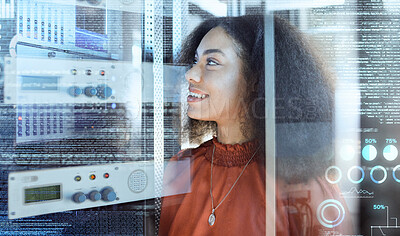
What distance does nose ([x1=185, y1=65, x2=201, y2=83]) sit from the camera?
4.08 feet

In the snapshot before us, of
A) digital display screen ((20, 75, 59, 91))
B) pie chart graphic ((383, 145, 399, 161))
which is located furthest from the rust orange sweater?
digital display screen ((20, 75, 59, 91))

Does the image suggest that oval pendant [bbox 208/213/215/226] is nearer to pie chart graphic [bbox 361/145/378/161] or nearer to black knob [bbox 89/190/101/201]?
black knob [bbox 89/190/101/201]

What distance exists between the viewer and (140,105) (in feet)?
4.37

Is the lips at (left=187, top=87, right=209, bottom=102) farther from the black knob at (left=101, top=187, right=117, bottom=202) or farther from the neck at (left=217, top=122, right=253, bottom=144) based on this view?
the black knob at (left=101, top=187, right=117, bottom=202)

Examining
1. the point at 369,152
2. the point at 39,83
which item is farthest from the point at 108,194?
the point at 369,152

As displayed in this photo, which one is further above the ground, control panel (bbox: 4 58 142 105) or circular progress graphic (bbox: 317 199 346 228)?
control panel (bbox: 4 58 142 105)

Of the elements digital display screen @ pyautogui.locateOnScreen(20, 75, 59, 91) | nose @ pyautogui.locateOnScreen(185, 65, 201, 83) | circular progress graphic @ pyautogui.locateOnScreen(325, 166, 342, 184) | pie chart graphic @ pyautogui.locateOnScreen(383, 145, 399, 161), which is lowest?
circular progress graphic @ pyautogui.locateOnScreen(325, 166, 342, 184)

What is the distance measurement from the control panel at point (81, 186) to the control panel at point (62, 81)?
0.28m

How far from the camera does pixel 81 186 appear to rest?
4.17 feet

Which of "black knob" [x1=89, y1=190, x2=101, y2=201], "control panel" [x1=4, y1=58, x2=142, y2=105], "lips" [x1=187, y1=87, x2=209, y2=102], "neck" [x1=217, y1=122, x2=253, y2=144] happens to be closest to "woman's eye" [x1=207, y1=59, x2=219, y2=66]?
"lips" [x1=187, y1=87, x2=209, y2=102]

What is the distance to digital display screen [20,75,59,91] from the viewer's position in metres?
1.24

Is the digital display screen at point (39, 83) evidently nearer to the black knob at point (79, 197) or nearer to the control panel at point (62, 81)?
the control panel at point (62, 81)

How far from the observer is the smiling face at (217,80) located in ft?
3.97

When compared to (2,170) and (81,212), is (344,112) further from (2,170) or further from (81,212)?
(2,170)
